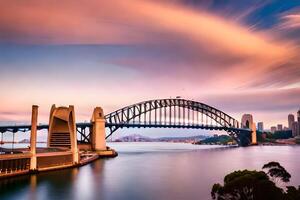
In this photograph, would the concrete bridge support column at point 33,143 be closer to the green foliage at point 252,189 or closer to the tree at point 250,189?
the green foliage at point 252,189

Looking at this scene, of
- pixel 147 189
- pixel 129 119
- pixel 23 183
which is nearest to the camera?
pixel 147 189

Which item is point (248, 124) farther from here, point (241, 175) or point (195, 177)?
point (241, 175)

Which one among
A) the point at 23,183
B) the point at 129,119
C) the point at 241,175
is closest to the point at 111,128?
the point at 129,119

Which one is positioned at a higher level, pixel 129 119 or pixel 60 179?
pixel 129 119

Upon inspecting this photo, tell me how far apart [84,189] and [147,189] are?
6.27 metres

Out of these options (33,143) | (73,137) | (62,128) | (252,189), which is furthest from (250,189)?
(62,128)

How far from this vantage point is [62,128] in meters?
74.4

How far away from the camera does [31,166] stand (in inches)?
1866

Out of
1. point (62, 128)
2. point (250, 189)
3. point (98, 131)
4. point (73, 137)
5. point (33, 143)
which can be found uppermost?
point (62, 128)

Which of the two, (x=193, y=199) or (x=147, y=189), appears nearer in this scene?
(x=193, y=199)

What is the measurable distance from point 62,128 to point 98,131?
69.0ft

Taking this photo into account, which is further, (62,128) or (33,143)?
(62,128)

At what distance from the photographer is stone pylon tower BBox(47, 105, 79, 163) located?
67875mm

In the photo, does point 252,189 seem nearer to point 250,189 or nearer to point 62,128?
point 250,189
